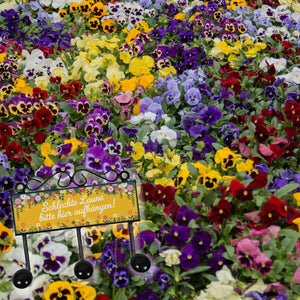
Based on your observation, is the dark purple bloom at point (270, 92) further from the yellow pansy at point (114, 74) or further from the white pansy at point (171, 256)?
A: the white pansy at point (171, 256)

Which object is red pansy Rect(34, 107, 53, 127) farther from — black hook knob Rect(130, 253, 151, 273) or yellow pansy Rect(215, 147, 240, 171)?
black hook knob Rect(130, 253, 151, 273)

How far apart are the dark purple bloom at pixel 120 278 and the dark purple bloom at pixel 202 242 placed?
1.02 ft

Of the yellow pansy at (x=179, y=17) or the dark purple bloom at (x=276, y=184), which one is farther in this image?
the yellow pansy at (x=179, y=17)

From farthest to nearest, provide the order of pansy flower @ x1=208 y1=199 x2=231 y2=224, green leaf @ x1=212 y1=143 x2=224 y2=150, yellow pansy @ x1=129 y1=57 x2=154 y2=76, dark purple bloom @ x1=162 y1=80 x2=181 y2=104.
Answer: yellow pansy @ x1=129 y1=57 x2=154 y2=76
dark purple bloom @ x1=162 y1=80 x2=181 y2=104
green leaf @ x1=212 y1=143 x2=224 y2=150
pansy flower @ x1=208 y1=199 x2=231 y2=224

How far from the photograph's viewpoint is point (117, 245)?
177cm

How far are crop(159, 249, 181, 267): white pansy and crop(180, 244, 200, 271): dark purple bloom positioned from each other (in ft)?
0.07

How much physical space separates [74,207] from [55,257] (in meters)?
0.24

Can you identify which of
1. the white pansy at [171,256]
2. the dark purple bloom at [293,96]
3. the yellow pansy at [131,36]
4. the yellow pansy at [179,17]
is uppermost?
the white pansy at [171,256]

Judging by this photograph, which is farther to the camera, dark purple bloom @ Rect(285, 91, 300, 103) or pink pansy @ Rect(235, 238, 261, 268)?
dark purple bloom @ Rect(285, 91, 300, 103)

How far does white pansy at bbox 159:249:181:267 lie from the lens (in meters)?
1.68

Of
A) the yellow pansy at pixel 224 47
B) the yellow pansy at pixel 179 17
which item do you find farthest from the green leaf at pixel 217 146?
the yellow pansy at pixel 179 17

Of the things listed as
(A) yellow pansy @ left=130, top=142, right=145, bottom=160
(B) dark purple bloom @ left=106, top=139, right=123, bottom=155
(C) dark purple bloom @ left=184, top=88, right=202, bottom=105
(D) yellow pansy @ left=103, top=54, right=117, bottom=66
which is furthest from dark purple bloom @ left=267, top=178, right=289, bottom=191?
(D) yellow pansy @ left=103, top=54, right=117, bottom=66

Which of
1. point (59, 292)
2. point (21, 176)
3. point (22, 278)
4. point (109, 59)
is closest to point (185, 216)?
point (59, 292)

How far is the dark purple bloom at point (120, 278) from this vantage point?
1.62 metres
